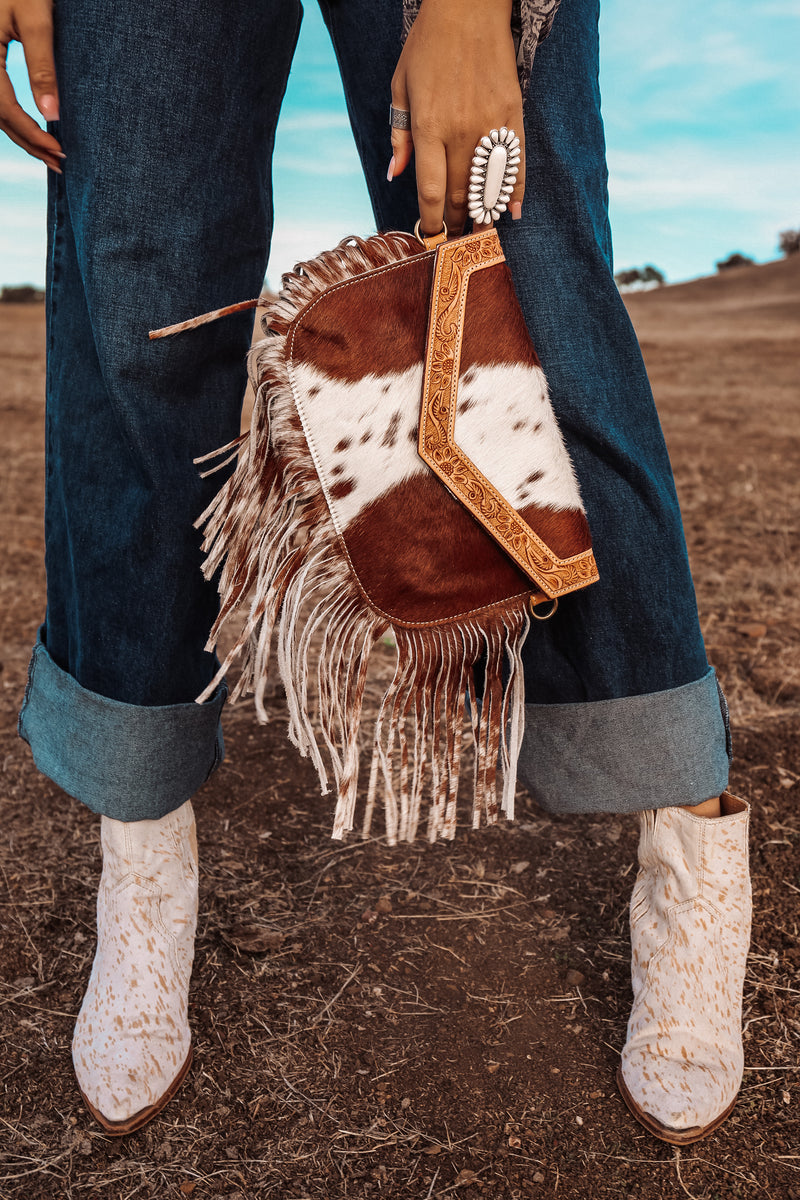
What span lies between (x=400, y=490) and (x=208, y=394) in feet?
0.98

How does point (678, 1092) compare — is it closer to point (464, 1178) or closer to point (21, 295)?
point (464, 1178)

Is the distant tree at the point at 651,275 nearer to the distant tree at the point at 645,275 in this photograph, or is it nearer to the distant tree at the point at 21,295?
the distant tree at the point at 645,275

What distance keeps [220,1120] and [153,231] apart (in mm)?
1068

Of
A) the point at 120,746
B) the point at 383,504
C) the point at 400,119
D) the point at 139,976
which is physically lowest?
the point at 139,976

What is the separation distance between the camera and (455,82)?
2.95 ft

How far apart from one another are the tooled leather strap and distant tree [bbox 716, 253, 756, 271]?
1145 inches

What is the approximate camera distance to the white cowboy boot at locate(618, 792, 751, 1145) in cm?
110

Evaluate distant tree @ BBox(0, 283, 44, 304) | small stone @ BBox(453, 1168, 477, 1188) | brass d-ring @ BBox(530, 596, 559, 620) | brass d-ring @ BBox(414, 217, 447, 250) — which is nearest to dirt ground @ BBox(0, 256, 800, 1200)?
small stone @ BBox(453, 1168, 477, 1188)

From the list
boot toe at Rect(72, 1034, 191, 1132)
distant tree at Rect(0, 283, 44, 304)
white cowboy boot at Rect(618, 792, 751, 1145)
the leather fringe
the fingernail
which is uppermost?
distant tree at Rect(0, 283, 44, 304)

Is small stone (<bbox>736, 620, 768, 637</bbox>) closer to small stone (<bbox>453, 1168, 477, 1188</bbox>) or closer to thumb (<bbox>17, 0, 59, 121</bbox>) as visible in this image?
small stone (<bbox>453, 1168, 477, 1188</bbox>)

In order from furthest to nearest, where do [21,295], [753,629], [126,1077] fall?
[21,295] < [753,629] < [126,1077]

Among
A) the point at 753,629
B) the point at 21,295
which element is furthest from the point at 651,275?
the point at 753,629

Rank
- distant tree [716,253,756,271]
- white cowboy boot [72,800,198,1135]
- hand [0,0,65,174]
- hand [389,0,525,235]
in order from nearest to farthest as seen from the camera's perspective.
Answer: hand [389,0,525,235]
hand [0,0,65,174]
white cowboy boot [72,800,198,1135]
distant tree [716,253,756,271]

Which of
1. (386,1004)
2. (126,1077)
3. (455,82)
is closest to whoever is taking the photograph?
(455,82)
